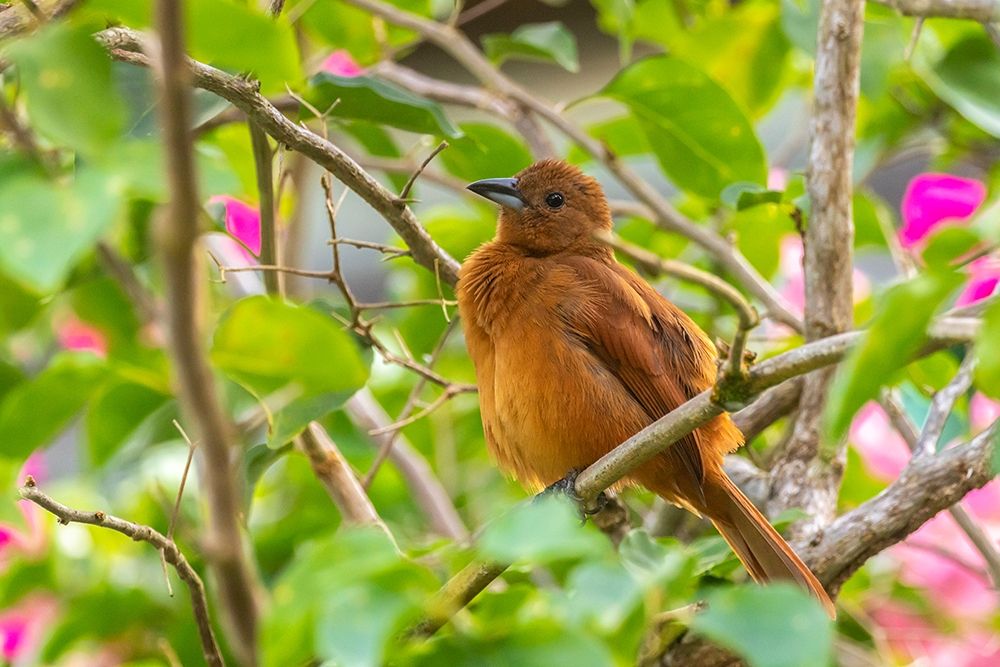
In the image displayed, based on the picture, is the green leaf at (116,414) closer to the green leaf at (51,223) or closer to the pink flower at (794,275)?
the green leaf at (51,223)

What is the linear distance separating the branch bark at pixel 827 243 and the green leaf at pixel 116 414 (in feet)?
4.38

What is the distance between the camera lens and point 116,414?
8.43 ft

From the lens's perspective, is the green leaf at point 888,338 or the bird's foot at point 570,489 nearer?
the green leaf at point 888,338

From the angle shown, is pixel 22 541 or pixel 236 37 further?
pixel 22 541

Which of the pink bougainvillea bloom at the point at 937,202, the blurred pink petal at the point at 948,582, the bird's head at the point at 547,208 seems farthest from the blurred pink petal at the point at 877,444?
the bird's head at the point at 547,208

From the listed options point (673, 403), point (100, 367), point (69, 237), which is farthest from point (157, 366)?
point (69, 237)

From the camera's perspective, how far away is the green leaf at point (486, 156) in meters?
2.90

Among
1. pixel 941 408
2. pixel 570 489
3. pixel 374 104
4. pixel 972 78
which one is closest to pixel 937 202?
pixel 972 78

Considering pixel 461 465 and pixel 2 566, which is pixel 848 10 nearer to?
pixel 461 465

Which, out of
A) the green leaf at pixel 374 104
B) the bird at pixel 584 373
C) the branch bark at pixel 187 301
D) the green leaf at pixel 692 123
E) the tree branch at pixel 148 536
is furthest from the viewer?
the green leaf at pixel 692 123

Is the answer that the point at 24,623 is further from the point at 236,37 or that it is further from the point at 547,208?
the point at 236,37

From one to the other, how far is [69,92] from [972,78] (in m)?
2.36

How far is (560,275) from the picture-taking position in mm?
2814

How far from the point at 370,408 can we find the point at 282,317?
1.95 meters
